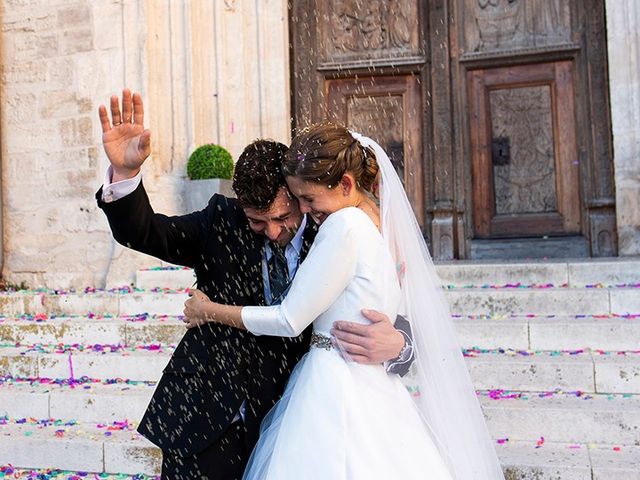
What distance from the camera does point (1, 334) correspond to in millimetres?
5711

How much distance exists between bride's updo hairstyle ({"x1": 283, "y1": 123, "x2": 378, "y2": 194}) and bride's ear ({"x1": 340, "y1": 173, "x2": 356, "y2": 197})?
0.02 m

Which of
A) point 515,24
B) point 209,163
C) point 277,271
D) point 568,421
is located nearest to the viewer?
point 277,271

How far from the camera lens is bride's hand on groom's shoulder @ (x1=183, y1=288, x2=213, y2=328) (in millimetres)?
2224

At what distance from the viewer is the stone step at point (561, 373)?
157 inches

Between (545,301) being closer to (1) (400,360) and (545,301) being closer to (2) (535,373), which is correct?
(2) (535,373)

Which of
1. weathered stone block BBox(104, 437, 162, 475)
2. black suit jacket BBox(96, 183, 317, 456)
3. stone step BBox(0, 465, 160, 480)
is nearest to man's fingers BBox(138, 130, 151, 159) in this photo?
black suit jacket BBox(96, 183, 317, 456)

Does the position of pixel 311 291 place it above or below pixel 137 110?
below

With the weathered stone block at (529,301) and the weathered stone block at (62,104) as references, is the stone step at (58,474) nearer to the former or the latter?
the weathered stone block at (529,301)

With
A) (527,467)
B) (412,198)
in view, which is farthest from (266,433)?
(412,198)


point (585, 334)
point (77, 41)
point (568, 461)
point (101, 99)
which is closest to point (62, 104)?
point (101, 99)

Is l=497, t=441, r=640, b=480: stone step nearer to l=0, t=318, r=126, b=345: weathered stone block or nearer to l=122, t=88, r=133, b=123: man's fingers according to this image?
l=122, t=88, r=133, b=123: man's fingers

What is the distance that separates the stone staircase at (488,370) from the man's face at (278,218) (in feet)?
5.76

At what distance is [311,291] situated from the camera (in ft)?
7.05

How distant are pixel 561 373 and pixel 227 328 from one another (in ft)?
7.97
